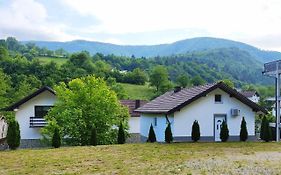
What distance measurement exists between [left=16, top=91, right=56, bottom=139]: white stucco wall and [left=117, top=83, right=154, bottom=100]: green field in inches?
1872

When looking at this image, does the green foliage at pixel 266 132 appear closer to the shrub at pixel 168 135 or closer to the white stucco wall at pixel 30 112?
the shrub at pixel 168 135

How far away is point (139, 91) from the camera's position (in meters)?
89.4

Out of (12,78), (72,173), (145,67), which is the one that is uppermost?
(145,67)

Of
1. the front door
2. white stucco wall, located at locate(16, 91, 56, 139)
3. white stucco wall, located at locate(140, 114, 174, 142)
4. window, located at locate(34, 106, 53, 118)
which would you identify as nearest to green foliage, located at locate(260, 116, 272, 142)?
the front door

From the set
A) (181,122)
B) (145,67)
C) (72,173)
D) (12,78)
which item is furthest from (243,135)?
(145,67)

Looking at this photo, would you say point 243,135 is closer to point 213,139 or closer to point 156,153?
point 213,139

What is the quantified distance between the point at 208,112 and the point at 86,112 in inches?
325

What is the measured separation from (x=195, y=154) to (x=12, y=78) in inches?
1966

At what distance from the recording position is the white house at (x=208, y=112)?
27.8m

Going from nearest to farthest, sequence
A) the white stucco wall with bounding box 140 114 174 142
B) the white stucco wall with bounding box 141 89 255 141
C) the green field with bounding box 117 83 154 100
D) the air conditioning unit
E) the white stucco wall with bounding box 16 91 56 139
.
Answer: the white stucco wall with bounding box 141 89 255 141, the air conditioning unit, the white stucco wall with bounding box 140 114 174 142, the white stucco wall with bounding box 16 91 56 139, the green field with bounding box 117 83 154 100

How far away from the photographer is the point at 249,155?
732 inches

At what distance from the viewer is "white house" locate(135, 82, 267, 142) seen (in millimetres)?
27812

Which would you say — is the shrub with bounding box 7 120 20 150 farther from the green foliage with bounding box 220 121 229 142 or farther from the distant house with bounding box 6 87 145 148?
the green foliage with bounding box 220 121 229 142

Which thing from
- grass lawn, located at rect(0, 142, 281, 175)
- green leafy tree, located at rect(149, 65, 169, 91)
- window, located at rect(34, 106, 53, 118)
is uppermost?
green leafy tree, located at rect(149, 65, 169, 91)
